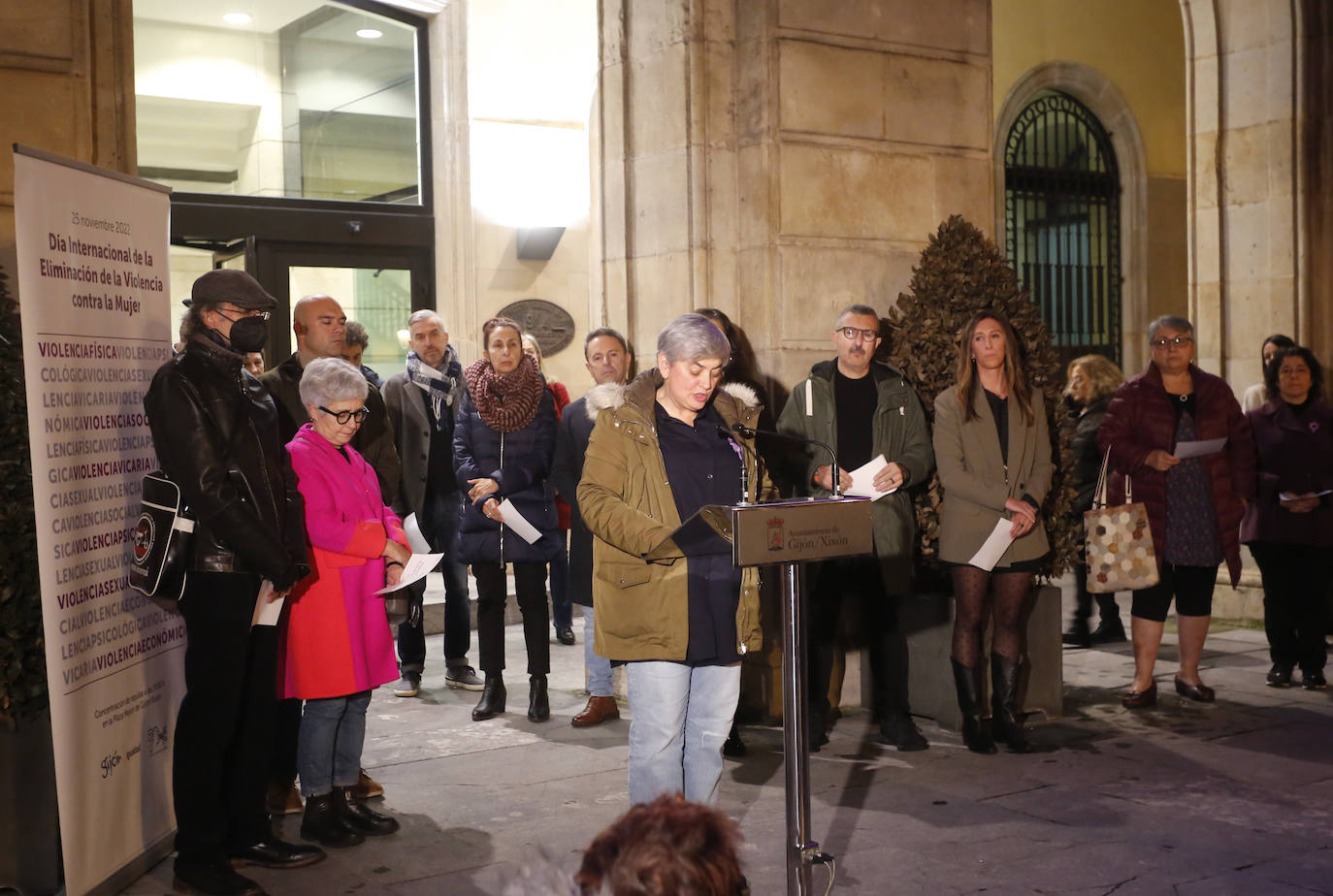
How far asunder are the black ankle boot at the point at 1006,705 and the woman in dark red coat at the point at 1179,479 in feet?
3.52

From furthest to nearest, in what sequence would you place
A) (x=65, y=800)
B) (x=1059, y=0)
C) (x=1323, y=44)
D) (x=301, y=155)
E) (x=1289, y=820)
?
1. (x=1059, y=0)
2. (x=301, y=155)
3. (x=1323, y=44)
4. (x=1289, y=820)
5. (x=65, y=800)

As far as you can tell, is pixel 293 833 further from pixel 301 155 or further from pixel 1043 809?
pixel 301 155

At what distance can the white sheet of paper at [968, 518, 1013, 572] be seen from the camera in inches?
249

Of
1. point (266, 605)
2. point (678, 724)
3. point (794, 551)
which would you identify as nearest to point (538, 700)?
point (266, 605)

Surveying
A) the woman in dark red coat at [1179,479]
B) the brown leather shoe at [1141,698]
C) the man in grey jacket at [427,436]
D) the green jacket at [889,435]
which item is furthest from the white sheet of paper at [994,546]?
the man in grey jacket at [427,436]

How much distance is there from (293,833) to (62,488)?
1.71m

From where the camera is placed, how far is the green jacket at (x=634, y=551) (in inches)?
167

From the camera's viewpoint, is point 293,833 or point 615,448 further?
point 293,833

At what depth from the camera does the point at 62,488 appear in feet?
14.1

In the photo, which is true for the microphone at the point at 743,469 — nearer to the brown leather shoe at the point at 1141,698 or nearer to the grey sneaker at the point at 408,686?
the brown leather shoe at the point at 1141,698

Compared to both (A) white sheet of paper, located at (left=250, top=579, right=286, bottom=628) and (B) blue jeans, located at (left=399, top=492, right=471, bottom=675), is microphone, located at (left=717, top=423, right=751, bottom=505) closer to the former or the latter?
(A) white sheet of paper, located at (left=250, top=579, right=286, bottom=628)

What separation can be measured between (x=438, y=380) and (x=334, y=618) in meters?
3.09

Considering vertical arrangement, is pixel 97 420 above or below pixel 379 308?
below

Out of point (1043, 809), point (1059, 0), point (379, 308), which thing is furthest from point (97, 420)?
point (1059, 0)
